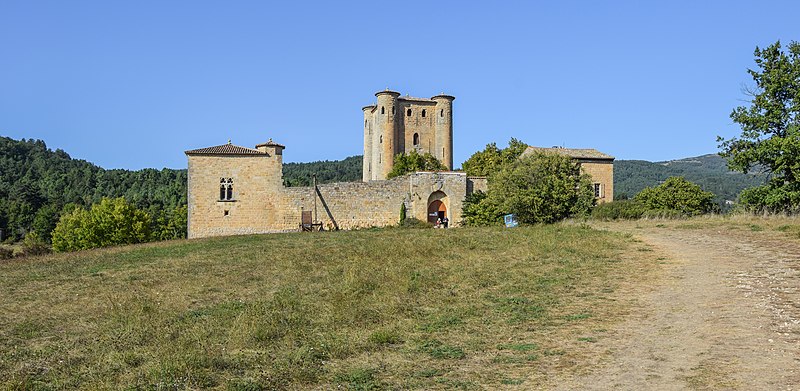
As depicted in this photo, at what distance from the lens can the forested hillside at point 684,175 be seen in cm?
11069

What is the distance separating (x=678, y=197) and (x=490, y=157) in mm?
14680

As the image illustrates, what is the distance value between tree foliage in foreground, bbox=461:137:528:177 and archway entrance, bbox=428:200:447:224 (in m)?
8.85

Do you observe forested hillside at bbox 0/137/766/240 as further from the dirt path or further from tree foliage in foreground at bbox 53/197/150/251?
the dirt path

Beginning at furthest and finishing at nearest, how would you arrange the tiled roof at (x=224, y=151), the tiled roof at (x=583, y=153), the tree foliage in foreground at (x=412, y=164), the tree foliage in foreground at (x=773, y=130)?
the tree foliage in foreground at (x=412, y=164) < the tiled roof at (x=583, y=153) < the tiled roof at (x=224, y=151) < the tree foliage in foreground at (x=773, y=130)

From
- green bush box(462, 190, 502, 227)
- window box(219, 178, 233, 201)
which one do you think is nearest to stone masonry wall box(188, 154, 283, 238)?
window box(219, 178, 233, 201)

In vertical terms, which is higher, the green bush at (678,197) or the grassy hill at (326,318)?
the green bush at (678,197)

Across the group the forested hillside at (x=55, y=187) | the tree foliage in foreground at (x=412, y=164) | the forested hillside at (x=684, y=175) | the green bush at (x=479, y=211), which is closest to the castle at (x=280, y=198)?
the green bush at (x=479, y=211)

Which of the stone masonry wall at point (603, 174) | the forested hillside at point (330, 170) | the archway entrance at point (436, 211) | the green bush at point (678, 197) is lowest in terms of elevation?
the archway entrance at point (436, 211)

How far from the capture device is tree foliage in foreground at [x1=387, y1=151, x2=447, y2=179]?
183 ft

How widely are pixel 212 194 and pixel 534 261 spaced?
92.5 feet

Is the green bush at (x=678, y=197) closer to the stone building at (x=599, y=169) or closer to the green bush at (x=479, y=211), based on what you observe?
the stone building at (x=599, y=169)

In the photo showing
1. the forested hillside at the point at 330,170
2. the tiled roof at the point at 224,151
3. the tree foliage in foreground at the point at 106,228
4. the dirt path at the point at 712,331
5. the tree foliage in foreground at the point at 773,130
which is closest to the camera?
the dirt path at the point at 712,331

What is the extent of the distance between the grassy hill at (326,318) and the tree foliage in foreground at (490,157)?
30.9m

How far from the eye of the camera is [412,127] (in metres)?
63.7
